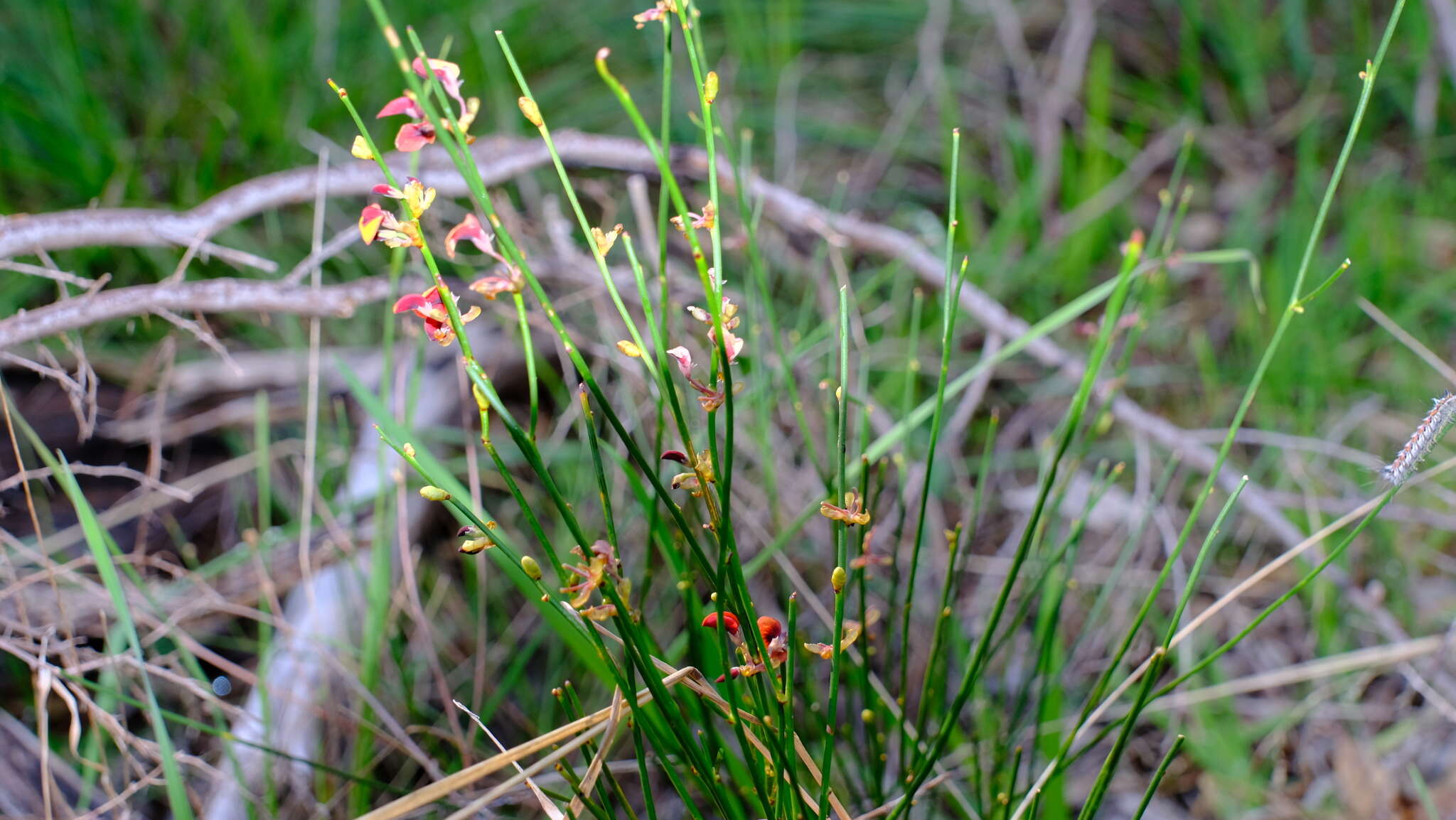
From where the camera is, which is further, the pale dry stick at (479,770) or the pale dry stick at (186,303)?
the pale dry stick at (186,303)

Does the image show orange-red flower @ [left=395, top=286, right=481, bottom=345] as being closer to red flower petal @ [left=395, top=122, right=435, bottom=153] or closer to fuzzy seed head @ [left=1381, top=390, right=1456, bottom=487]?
red flower petal @ [left=395, top=122, right=435, bottom=153]

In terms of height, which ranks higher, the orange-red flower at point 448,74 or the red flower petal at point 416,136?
the orange-red flower at point 448,74

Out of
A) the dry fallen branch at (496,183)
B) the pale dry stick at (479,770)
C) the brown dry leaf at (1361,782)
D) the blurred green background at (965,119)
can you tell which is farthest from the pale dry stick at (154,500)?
the brown dry leaf at (1361,782)

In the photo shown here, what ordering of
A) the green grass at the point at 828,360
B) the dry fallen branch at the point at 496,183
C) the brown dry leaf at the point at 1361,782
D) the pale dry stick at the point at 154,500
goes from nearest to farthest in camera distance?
1. the green grass at the point at 828,360
2. the dry fallen branch at the point at 496,183
3. the brown dry leaf at the point at 1361,782
4. the pale dry stick at the point at 154,500

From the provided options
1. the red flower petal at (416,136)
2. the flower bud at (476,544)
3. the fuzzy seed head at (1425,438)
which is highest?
the red flower petal at (416,136)

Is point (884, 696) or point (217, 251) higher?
point (217, 251)

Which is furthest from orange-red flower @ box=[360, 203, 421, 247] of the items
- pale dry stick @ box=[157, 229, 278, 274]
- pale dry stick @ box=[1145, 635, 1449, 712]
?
pale dry stick @ box=[1145, 635, 1449, 712]

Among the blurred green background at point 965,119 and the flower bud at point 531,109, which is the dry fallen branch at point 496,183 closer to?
the blurred green background at point 965,119

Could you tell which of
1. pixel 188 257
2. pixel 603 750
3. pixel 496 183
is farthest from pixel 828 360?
pixel 188 257

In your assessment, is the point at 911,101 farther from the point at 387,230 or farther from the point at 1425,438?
the point at 387,230
